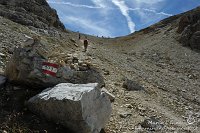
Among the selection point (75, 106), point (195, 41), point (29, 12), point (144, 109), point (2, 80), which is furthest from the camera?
point (195, 41)

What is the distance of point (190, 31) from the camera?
5716 centimetres

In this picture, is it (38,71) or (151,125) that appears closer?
(38,71)

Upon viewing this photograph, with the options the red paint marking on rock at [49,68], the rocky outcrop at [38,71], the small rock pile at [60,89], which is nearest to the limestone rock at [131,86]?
the small rock pile at [60,89]

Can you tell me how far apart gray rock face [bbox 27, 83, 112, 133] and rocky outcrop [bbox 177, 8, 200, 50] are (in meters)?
44.1

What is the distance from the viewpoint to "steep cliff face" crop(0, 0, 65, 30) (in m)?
35.5

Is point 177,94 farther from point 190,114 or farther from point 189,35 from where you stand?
point 189,35

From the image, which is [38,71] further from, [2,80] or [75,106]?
[75,106]

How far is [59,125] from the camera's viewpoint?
9664mm

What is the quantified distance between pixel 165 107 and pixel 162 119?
253 centimetres

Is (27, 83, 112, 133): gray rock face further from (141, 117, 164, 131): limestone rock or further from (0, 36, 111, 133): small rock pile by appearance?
(141, 117, 164, 131): limestone rock

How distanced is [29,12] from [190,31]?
26.6 metres

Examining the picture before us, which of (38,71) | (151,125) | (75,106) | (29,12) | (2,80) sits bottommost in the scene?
(151,125)

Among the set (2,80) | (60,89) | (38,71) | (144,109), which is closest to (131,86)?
(144,109)

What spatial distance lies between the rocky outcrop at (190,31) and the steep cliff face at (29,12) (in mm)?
20064
